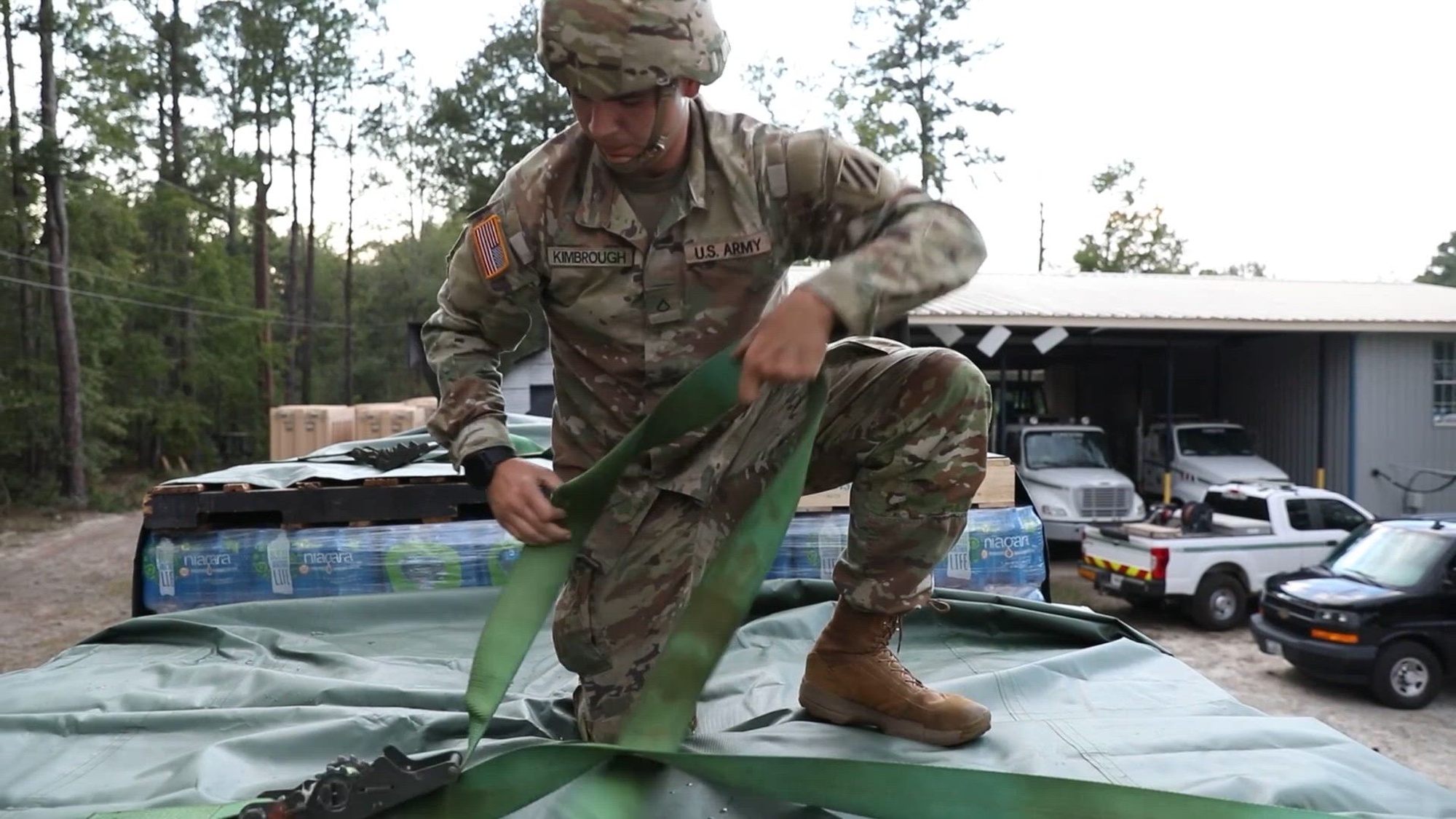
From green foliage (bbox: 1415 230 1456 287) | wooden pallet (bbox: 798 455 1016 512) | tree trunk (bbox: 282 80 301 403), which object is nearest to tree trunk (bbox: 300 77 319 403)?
tree trunk (bbox: 282 80 301 403)

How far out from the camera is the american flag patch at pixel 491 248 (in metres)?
2.24

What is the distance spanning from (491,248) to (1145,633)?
29.4ft

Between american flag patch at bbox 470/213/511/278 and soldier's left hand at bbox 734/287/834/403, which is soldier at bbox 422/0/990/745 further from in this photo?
soldier's left hand at bbox 734/287/834/403

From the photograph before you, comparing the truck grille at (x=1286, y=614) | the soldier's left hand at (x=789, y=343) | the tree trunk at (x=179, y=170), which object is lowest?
the truck grille at (x=1286, y=614)

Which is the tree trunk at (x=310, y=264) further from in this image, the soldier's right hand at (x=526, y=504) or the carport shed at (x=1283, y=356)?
the soldier's right hand at (x=526, y=504)

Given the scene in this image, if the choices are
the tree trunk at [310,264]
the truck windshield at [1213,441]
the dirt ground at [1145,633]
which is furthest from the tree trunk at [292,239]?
the truck windshield at [1213,441]

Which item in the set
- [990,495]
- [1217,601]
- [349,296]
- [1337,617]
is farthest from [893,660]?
[349,296]

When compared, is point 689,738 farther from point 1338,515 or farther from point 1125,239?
point 1125,239

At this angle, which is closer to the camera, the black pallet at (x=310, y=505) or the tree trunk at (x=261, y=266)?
the black pallet at (x=310, y=505)

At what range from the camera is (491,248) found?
225 centimetres

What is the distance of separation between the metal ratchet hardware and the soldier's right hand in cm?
43

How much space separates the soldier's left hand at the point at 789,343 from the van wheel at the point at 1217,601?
29.4ft

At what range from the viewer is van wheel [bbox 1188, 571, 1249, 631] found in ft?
31.8

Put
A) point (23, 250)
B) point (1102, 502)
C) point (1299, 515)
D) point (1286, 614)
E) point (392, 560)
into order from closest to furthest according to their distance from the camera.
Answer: point (392, 560) < point (1286, 614) < point (1299, 515) < point (1102, 502) < point (23, 250)
